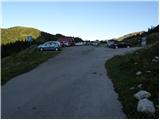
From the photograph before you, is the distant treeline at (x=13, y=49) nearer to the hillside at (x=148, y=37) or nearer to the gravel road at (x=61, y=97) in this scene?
the hillside at (x=148, y=37)

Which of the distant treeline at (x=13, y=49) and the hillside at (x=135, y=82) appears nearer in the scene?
the hillside at (x=135, y=82)

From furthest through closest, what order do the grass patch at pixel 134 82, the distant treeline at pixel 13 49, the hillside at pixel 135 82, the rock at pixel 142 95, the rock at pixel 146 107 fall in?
the distant treeline at pixel 13 49
the rock at pixel 142 95
the grass patch at pixel 134 82
the hillside at pixel 135 82
the rock at pixel 146 107

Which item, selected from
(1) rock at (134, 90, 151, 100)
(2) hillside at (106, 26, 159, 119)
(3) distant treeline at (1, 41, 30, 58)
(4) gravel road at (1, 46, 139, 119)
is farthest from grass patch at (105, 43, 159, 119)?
(3) distant treeline at (1, 41, 30, 58)

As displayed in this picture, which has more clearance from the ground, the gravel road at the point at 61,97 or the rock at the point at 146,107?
the rock at the point at 146,107

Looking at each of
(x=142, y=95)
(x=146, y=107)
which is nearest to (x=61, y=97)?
(x=142, y=95)

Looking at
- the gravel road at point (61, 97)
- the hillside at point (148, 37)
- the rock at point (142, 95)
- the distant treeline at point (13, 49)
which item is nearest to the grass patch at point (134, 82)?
the rock at point (142, 95)

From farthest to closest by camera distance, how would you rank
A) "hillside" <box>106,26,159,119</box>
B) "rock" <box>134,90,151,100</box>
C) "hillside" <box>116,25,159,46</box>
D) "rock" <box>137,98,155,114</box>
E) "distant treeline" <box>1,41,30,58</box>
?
"hillside" <box>116,25,159,46</box>
"distant treeline" <box>1,41,30,58</box>
"rock" <box>134,90,151,100</box>
"hillside" <box>106,26,159,119</box>
"rock" <box>137,98,155,114</box>

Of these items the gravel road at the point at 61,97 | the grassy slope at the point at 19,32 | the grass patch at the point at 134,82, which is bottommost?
the gravel road at the point at 61,97

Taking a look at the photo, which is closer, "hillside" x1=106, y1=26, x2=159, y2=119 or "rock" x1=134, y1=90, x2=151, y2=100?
"hillside" x1=106, y1=26, x2=159, y2=119

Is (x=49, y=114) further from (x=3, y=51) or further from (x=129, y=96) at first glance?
(x=3, y=51)

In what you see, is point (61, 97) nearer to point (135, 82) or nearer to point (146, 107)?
point (135, 82)

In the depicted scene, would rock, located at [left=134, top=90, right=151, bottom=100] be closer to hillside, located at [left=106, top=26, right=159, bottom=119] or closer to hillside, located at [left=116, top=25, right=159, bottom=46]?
hillside, located at [left=106, top=26, right=159, bottom=119]

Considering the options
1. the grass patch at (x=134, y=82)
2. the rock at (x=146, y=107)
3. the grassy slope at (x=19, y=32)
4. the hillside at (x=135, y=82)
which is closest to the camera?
the rock at (x=146, y=107)

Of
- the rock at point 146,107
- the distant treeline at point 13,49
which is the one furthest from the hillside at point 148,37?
the rock at point 146,107
